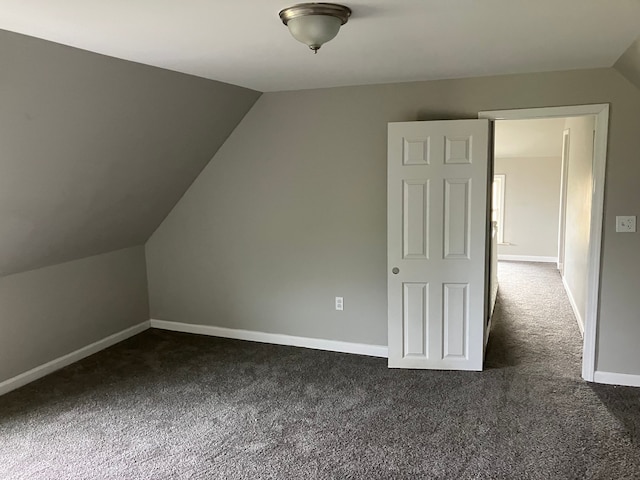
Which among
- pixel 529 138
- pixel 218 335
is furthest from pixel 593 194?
pixel 529 138

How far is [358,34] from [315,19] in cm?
44

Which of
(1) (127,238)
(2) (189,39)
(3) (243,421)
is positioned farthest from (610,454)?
(1) (127,238)

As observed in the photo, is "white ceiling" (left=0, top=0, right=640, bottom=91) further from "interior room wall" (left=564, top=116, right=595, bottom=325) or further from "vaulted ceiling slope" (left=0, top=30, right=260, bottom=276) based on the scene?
"interior room wall" (left=564, top=116, right=595, bottom=325)

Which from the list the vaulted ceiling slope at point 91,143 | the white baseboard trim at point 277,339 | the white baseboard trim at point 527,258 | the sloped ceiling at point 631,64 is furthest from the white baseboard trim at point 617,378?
the white baseboard trim at point 527,258

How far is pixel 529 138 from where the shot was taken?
681cm

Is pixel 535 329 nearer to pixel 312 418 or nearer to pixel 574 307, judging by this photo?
pixel 574 307

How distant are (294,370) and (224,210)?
1516mm

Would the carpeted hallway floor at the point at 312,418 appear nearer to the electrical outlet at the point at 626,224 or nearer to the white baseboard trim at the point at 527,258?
the electrical outlet at the point at 626,224

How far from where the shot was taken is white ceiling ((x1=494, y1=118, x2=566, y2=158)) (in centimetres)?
605

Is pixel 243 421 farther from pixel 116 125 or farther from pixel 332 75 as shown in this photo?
pixel 332 75

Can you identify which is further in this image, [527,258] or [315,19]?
[527,258]

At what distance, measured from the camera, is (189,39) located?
2379 millimetres

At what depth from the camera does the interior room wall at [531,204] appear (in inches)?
305

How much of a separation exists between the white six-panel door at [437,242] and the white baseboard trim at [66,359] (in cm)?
241
